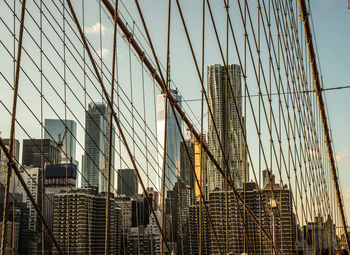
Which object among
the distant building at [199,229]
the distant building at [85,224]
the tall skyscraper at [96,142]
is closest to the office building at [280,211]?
the distant building at [199,229]

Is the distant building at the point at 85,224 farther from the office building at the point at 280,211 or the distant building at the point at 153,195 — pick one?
the office building at the point at 280,211

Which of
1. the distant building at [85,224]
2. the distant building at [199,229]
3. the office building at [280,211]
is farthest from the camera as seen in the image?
the distant building at [85,224]

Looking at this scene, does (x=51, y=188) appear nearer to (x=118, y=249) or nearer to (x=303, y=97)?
(x=118, y=249)

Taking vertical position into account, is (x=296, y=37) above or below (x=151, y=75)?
above

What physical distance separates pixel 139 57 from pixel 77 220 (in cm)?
3214

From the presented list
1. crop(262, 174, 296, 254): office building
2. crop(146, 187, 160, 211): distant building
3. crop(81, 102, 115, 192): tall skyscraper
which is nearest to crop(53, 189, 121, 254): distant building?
crop(81, 102, 115, 192): tall skyscraper

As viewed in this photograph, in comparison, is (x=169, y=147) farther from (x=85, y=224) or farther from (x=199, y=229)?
(x=199, y=229)

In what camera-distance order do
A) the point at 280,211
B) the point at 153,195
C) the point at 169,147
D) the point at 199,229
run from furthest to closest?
the point at 169,147
the point at 153,195
the point at 280,211
the point at 199,229

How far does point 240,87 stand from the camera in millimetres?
101312

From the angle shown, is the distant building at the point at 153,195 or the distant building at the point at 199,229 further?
the distant building at the point at 153,195

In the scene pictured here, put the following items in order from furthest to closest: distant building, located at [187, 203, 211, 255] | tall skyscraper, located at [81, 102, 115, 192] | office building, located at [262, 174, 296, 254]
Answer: office building, located at [262, 174, 296, 254] → tall skyscraper, located at [81, 102, 115, 192] → distant building, located at [187, 203, 211, 255]

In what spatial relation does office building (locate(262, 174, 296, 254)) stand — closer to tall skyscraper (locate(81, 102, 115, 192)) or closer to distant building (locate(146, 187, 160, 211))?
distant building (locate(146, 187, 160, 211))

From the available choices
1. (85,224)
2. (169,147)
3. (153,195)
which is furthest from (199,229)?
(169,147)

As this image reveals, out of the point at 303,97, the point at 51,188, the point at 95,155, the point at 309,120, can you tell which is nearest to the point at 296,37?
the point at 303,97
